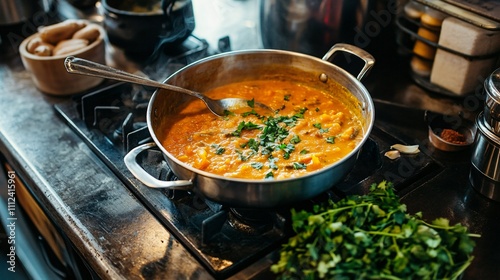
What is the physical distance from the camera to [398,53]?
1793 mm

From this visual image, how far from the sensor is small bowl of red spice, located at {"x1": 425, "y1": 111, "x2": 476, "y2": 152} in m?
1.39

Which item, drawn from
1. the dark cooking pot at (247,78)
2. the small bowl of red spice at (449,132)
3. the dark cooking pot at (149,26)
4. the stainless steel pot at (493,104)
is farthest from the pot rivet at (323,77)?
the dark cooking pot at (149,26)

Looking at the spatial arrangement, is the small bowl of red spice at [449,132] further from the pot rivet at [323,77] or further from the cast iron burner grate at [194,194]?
the pot rivet at [323,77]

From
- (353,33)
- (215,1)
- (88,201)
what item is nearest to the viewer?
(88,201)

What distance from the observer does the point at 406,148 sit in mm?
1368

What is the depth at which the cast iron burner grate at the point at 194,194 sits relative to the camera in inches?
43.4

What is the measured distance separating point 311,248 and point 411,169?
0.50 m

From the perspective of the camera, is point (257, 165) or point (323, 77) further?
point (323, 77)

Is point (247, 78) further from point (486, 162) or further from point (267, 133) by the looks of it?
point (486, 162)

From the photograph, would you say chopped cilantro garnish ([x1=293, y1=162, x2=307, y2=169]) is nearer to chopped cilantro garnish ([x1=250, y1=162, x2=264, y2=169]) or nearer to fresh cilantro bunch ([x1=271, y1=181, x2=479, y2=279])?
chopped cilantro garnish ([x1=250, y1=162, x2=264, y2=169])

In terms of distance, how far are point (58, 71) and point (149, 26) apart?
334 millimetres

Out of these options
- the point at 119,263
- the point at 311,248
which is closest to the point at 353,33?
the point at 311,248

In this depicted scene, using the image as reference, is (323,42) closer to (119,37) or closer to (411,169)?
(411,169)

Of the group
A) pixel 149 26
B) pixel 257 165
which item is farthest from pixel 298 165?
pixel 149 26
